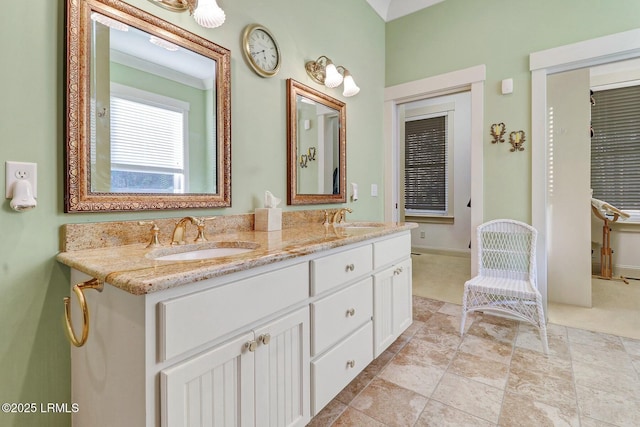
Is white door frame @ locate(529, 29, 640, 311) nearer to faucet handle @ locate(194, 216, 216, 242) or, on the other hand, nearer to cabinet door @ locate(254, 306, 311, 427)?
cabinet door @ locate(254, 306, 311, 427)

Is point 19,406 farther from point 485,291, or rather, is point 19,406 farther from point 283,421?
point 485,291

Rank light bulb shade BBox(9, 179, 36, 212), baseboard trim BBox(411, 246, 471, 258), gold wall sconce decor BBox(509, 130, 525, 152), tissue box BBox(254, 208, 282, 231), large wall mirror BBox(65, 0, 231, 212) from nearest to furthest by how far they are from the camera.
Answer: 1. light bulb shade BBox(9, 179, 36, 212)
2. large wall mirror BBox(65, 0, 231, 212)
3. tissue box BBox(254, 208, 282, 231)
4. gold wall sconce decor BBox(509, 130, 525, 152)
5. baseboard trim BBox(411, 246, 471, 258)

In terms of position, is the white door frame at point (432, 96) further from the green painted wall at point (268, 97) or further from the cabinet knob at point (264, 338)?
the cabinet knob at point (264, 338)

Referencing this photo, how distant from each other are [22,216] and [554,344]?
9.35 feet

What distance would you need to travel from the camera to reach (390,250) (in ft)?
5.86

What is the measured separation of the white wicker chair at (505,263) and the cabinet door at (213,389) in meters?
1.74

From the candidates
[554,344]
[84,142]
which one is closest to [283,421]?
[84,142]

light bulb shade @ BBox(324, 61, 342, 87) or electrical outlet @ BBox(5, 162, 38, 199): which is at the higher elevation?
light bulb shade @ BBox(324, 61, 342, 87)

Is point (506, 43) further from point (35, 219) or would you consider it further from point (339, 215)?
point (35, 219)

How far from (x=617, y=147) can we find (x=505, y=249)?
2.75 metres

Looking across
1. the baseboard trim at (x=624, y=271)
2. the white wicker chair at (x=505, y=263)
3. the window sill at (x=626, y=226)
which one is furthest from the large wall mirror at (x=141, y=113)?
the window sill at (x=626, y=226)

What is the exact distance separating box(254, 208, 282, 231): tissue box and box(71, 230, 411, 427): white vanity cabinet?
1.45 ft

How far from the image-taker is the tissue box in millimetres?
1588

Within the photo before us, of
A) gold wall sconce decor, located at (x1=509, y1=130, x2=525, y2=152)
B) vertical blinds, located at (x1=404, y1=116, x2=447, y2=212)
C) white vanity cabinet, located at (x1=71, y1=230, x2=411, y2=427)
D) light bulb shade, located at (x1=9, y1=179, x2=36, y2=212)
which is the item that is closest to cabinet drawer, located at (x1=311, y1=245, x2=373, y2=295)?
white vanity cabinet, located at (x1=71, y1=230, x2=411, y2=427)
